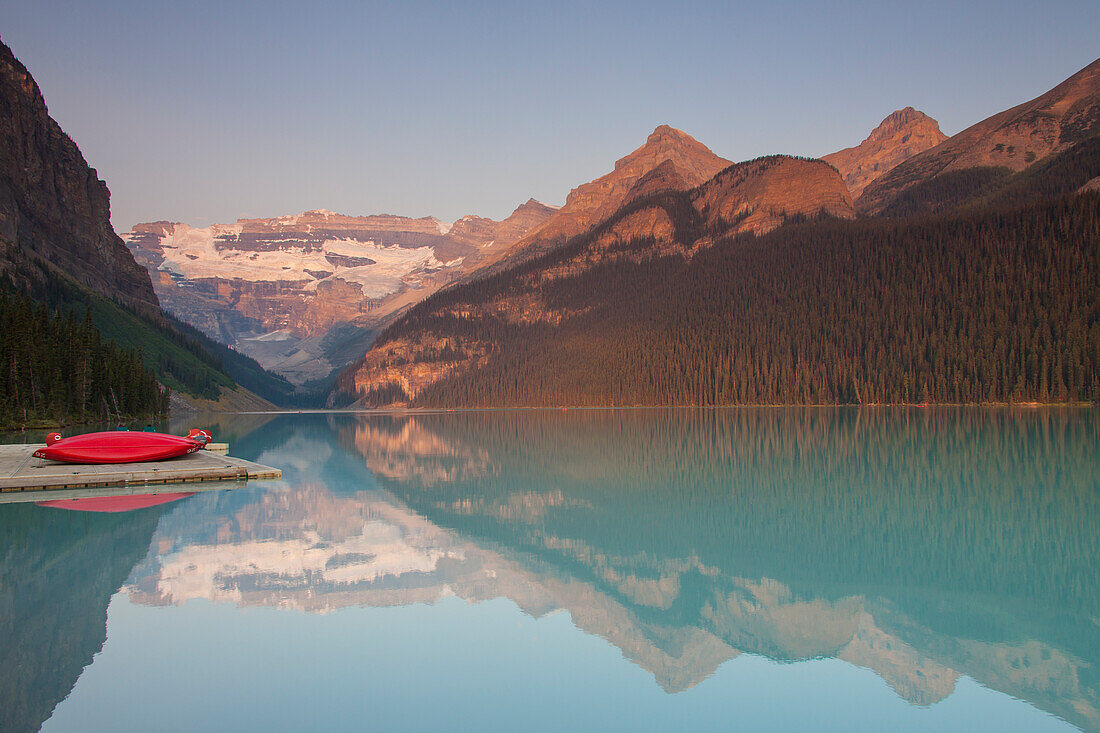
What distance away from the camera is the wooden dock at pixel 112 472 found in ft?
99.3

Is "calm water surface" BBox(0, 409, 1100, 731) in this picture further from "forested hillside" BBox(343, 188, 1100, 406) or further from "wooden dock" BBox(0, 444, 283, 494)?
"forested hillside" BBox(343, 188, 1100, 406)

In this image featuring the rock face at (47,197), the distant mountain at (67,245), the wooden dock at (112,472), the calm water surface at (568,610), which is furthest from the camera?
the rock face at (47,197)

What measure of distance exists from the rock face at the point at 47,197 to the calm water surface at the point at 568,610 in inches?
5234

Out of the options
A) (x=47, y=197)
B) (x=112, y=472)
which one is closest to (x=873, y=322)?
(x=112, y=472)

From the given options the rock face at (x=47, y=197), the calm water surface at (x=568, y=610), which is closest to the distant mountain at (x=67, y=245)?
the rock face at (x=47, y=197)

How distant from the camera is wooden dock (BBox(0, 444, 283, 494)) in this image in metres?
30.3

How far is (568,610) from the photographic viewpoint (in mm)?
15953

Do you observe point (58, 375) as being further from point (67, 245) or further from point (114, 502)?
point (67, 245)

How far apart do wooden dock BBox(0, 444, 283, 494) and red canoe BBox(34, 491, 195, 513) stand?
2.30 metres

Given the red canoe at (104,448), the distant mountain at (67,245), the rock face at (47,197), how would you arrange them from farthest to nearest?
the rock face at (47,197) < the distant mountain at (67,245) < the red canoe at (104,448)

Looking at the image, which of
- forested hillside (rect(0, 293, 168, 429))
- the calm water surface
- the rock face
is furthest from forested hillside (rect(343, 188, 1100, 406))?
the rock face

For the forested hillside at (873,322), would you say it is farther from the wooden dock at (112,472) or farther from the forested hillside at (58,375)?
the wooden dock at (112,472)

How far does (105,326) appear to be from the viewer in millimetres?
139750

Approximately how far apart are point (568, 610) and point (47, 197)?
625ft
